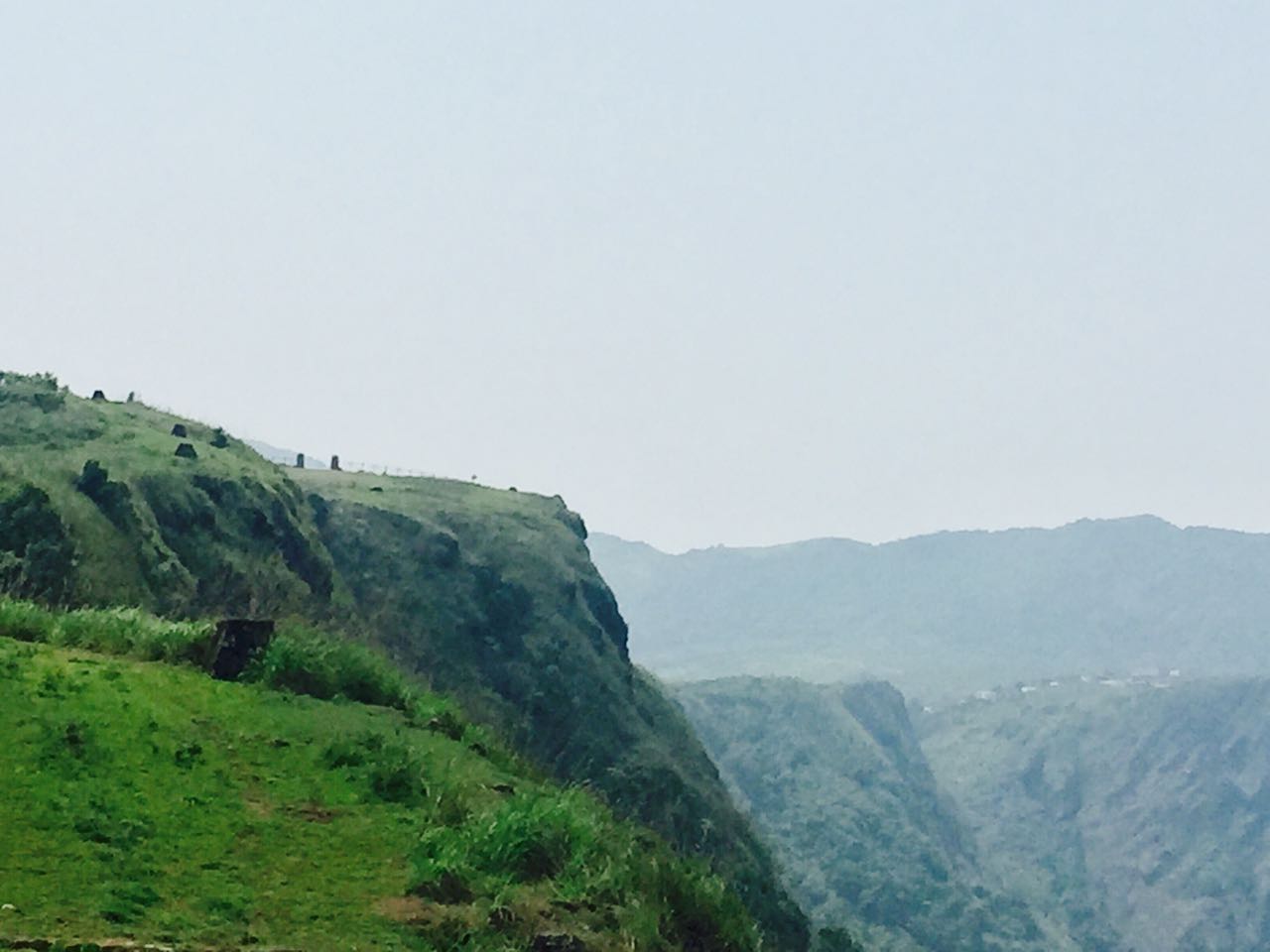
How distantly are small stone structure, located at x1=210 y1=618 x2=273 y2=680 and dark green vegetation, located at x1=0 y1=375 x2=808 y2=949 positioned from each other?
7.35 metres

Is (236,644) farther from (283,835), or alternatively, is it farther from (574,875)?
(574,875)

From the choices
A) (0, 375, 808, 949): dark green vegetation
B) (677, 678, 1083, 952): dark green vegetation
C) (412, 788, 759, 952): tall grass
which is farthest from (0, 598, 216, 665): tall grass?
(677, 678, 1083, 952): dark green vegetation

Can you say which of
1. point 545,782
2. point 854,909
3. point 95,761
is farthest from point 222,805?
point 854,909

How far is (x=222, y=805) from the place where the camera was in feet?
41.1

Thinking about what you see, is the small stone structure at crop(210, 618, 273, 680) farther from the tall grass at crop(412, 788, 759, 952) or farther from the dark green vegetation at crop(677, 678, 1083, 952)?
the dark green vegetation at crop(677, 678, 1083, 952)

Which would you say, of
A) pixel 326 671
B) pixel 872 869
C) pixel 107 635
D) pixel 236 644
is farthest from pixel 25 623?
pixel 872 869

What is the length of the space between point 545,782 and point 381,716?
265cm

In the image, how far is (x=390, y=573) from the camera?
63.5 metres

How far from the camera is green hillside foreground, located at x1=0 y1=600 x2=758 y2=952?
10.2 meters

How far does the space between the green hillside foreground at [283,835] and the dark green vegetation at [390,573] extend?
947 centimetres

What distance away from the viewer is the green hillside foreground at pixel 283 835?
10.2m

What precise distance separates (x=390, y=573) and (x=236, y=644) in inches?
1820

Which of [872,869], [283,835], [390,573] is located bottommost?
[872,869]

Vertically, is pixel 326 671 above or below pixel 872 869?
above
